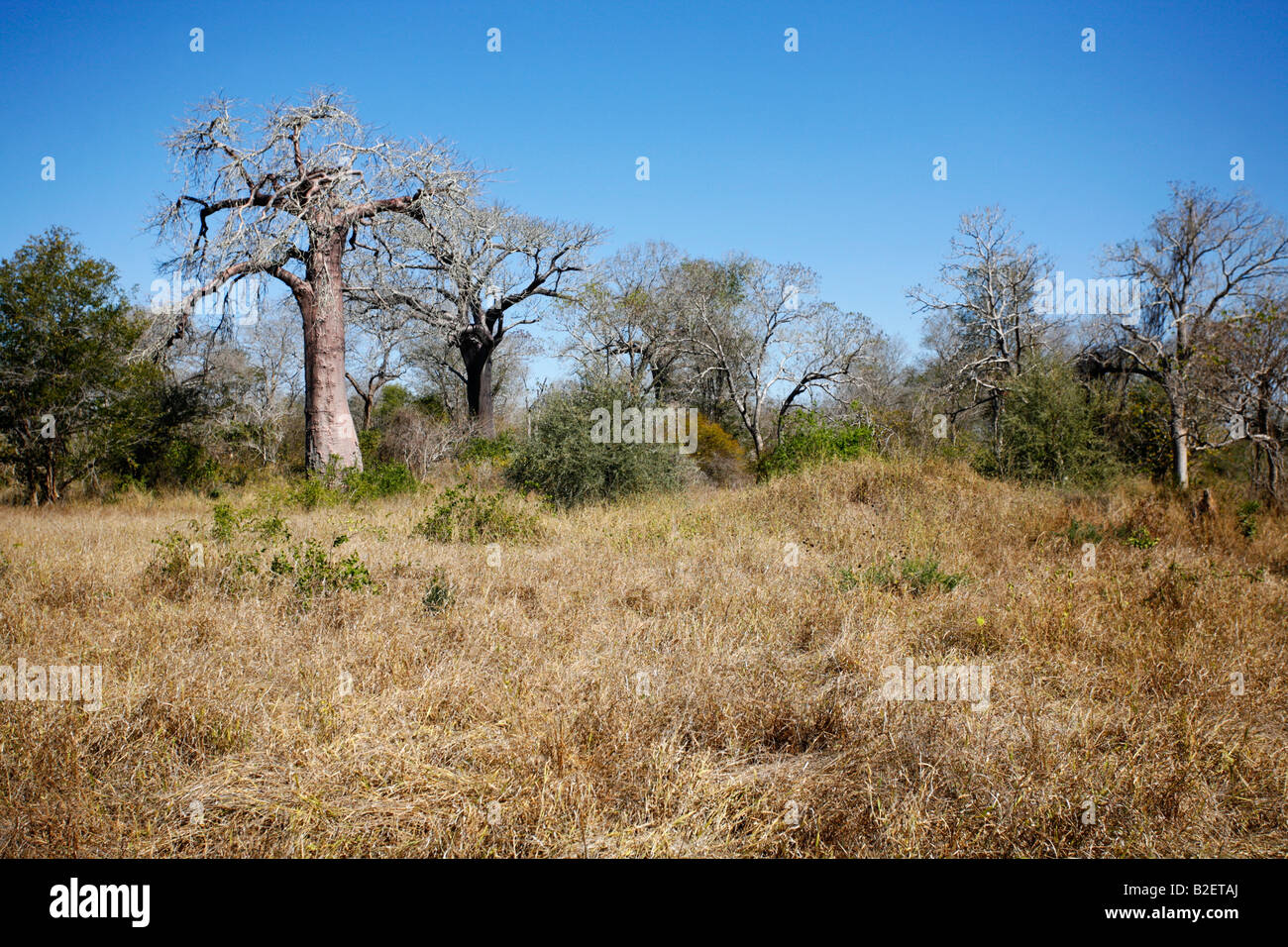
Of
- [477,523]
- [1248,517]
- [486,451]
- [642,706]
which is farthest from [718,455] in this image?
[642,706]

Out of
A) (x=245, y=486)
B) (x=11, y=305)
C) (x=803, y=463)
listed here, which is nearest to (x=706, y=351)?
(x=803, y=463)

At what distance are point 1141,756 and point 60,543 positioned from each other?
9951mm

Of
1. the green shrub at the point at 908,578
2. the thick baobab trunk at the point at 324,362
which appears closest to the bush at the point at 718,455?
the thick baobab trunk at the point at 324,362

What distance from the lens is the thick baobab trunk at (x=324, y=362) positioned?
12.9m

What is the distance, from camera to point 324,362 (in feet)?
42.7

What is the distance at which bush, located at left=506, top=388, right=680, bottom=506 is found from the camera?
456 inches

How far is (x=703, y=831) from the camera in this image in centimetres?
260

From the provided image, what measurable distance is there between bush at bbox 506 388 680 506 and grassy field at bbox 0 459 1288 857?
4.54 metres

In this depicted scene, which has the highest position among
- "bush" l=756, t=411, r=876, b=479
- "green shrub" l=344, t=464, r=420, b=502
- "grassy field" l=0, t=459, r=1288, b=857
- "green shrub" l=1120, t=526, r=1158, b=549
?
"bush" l=756, t=411, r=876, b=479

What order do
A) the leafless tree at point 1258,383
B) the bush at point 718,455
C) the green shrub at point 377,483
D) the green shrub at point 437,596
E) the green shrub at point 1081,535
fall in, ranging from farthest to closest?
1. the bush at point 718,455
2. the green shrub at point 377,483
3. the leafless tree at point 1258,383
4. the green shrub at point 1081,535
5. the green shrub at point 437,596

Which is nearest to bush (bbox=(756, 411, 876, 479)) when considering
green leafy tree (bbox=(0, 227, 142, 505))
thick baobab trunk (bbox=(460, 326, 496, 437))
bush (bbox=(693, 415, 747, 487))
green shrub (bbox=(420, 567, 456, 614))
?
green shrub (bbox=(420, 567, 456, 614))

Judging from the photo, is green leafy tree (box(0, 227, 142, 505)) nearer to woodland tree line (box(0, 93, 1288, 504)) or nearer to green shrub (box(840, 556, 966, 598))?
woodland tree line (box(0, 93, 1288, 504))

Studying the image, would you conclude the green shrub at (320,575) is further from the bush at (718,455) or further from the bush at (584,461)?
the bush at (718,455)

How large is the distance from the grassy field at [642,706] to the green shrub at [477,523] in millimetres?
1220
